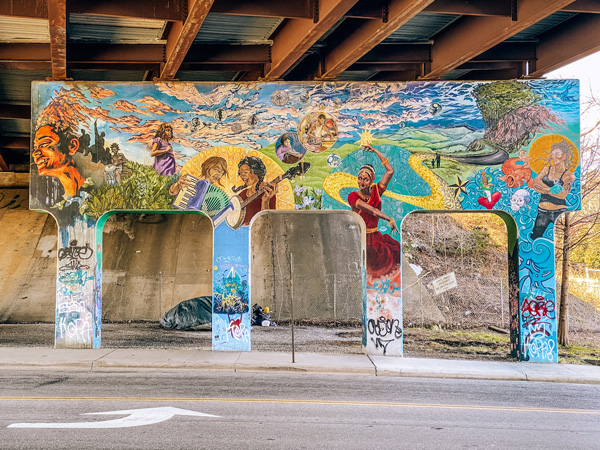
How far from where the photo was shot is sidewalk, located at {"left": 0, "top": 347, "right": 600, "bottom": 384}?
41.5ft

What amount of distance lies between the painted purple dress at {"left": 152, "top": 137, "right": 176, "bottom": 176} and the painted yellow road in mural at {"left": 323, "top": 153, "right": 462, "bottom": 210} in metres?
3.79

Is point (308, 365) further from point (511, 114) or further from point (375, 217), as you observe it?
point (511, 114)

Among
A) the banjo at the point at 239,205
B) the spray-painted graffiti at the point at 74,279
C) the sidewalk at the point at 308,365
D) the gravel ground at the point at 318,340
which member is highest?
the banjo at the point at 239,205

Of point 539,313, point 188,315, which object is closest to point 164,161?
point 188,315

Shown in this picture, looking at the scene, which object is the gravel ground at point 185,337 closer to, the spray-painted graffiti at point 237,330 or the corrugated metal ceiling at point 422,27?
the spray-painted graffiti at point 237,330

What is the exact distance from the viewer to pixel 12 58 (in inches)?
585

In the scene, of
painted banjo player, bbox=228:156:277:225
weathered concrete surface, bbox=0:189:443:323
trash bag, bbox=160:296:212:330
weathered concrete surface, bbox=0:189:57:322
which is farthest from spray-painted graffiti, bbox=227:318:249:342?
weathered concrete surface, bbox=0:189:57:322

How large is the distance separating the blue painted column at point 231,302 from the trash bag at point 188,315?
517 centimetres

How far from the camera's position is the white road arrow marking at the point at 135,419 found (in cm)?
800

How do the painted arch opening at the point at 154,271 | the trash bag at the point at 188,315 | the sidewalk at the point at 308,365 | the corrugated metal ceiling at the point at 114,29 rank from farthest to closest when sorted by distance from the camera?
the painted arch opening at the point at 154,271
the trash bag at the point at 188,315
the corrugated metal ceiling at the point at 114,29
the sidewalk at the point at 308,365

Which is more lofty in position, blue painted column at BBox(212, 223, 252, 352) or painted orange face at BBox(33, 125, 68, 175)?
painted orange face at BBox(33, 125, 68, 175)

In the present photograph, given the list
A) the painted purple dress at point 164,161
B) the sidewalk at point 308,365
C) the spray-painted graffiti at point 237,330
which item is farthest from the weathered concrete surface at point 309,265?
the sidewalk at point 308,365

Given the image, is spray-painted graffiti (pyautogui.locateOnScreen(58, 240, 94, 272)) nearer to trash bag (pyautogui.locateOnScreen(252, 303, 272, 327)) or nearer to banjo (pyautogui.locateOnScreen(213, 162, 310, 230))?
banjo (pyautogui.locateOnScreen(213, 162, 310, 230))

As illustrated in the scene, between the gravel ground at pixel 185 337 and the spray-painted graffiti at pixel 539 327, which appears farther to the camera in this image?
the gravel ground at pixel 185 337
